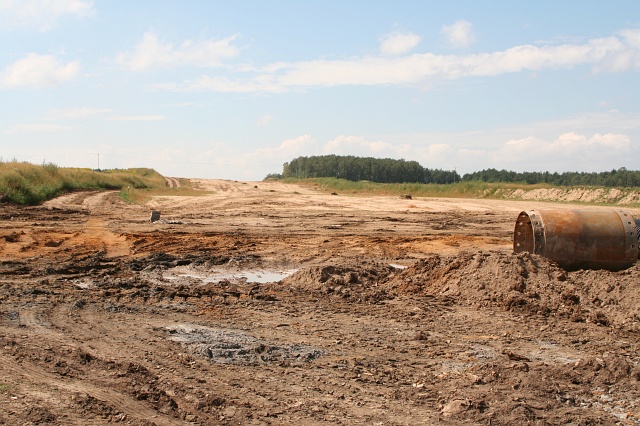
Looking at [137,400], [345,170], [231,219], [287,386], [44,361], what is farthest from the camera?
[345,170]

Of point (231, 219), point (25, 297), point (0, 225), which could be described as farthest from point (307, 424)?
point (231, 219)

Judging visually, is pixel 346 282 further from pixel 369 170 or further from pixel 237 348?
pixel 369 170

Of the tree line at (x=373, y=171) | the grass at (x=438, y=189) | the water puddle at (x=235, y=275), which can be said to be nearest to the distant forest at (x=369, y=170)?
the tree line at (x=373, y=171)

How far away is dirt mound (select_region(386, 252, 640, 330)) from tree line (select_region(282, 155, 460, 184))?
→ 11238 centimetres

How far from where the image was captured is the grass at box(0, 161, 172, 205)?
29.0 metres

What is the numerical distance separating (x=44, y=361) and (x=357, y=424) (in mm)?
3214

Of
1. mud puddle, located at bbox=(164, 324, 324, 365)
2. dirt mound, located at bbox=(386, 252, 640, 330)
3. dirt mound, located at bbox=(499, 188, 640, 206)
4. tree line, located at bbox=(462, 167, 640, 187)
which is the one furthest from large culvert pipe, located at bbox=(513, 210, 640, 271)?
tree line, located at bbox=(462, 167, 640, 187)

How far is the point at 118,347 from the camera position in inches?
278

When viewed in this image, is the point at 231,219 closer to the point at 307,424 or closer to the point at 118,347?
the point at 118,347

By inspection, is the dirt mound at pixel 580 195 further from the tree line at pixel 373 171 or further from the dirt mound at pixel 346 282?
the tree line at pixel 373 171

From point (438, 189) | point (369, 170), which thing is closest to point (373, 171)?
point (369, 170)

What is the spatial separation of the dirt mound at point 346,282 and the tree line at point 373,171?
4387 inches

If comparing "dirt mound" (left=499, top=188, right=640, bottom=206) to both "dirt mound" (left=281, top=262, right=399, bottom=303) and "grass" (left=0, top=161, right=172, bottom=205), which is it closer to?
"grass" (left=0, top=161, right=172, bottom=205)

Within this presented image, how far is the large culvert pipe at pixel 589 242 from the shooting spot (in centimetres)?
1124
